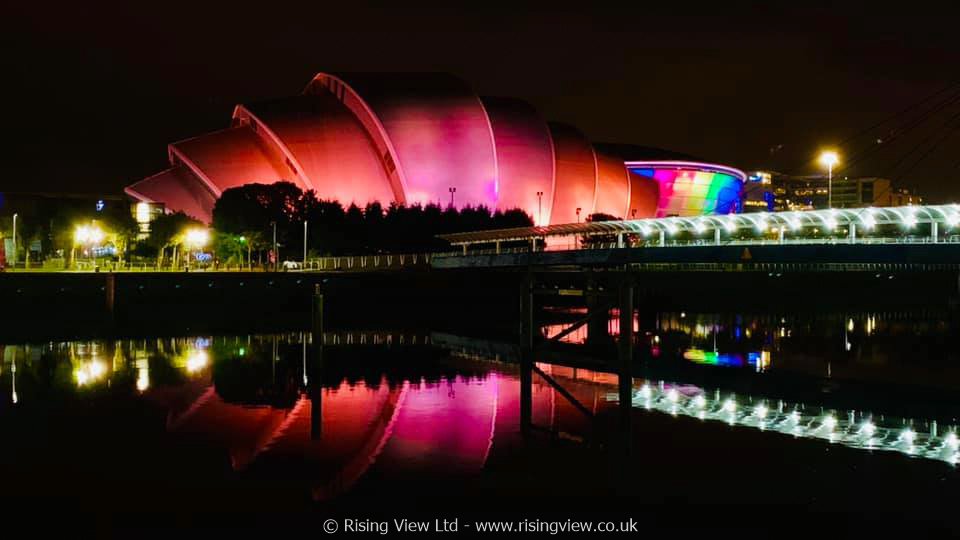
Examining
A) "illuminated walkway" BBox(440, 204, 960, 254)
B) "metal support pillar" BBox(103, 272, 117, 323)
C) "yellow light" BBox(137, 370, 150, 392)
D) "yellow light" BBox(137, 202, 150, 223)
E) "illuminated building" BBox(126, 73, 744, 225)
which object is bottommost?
"yellow light" BBox(137, 370, 150, 392)

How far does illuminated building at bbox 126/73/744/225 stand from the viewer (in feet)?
262

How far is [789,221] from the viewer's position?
3650 cm

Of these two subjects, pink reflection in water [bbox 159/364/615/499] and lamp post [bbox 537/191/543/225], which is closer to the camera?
pink reflection in water [bbox 159/364/615/499]

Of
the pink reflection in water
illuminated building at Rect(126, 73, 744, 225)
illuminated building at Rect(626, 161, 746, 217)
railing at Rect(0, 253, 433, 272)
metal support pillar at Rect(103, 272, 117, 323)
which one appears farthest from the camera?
illuminated building at Rect(626, 161, 746, 217)

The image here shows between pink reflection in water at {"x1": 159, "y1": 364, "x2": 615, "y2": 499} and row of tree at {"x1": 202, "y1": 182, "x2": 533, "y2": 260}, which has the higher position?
row of tree at {"x1": 202, "y1": 182, "x2": 533, "y2": 260}

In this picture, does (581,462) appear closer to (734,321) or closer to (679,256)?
(679,256)

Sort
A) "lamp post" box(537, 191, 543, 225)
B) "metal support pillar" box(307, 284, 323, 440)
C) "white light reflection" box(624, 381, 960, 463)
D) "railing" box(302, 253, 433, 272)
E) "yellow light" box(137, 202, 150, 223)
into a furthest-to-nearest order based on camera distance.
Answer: "lamp post" box(537, 191, 543, 225) < "yellow light" box(137, 202, 150, 223) < "railing" box(302, 253, 433, 272) < "metal support pillar" box(307, 284, 323, 440) < "white light reflection" box(624, 381, 960, 463)

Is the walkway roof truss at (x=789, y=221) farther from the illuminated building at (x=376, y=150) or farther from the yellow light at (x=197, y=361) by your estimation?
the illuminated building at (x=376, y=150)

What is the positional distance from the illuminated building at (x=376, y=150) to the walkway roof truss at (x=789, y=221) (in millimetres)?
26530

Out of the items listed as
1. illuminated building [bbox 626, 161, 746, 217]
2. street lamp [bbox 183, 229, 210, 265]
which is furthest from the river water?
illuminated building [bbox 626, 161, 746, 217]

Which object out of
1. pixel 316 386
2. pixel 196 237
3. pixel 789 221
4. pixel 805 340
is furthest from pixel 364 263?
pixel 316 386

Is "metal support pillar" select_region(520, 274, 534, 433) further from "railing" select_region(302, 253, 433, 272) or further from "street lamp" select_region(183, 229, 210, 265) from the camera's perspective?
"street lamp" select_region(183, 229, 210, 265)

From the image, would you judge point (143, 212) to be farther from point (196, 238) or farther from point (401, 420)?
point (401, 420)

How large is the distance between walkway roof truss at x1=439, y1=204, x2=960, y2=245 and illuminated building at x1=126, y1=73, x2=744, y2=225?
87.0ft
